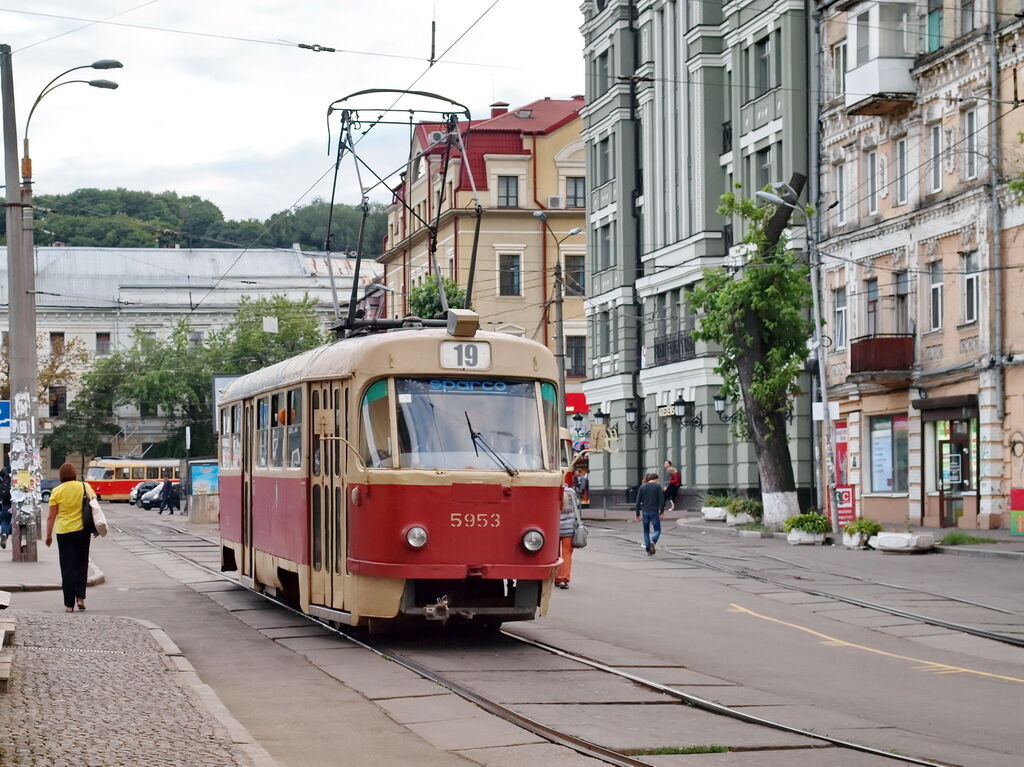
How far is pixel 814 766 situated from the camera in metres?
9.93

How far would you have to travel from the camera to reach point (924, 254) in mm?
40938

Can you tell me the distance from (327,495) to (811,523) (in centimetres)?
2013

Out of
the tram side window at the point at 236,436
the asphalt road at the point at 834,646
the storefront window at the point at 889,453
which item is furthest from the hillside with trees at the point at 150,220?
the tram side window at the point at 236,436

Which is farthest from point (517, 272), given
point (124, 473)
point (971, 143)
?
point (971, 143)

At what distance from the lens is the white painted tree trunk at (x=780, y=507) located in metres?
39.0

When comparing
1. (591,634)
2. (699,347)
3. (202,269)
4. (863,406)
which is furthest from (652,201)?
(202,269)

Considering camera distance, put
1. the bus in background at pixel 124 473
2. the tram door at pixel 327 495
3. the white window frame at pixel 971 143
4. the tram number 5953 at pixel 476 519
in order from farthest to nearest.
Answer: the bus in background at pixel 124 473 → the white window frame at pixel 971 143 → the tram door at pixel 327 495 → the tram number 5953 at pixel 476 519

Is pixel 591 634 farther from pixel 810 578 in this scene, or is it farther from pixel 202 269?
pixel 202 269

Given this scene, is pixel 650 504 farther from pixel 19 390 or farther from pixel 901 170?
pixel 901 170

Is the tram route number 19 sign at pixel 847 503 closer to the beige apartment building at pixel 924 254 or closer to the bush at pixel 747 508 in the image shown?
the beige apartment building at pixel 924 254

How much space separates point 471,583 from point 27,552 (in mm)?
15730

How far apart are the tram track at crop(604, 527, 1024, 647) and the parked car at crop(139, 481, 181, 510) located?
46135 millimetres

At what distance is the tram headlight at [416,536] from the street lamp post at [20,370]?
15.2m

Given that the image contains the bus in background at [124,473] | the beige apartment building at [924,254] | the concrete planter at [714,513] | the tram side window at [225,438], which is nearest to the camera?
the tram side window at [225,438]
